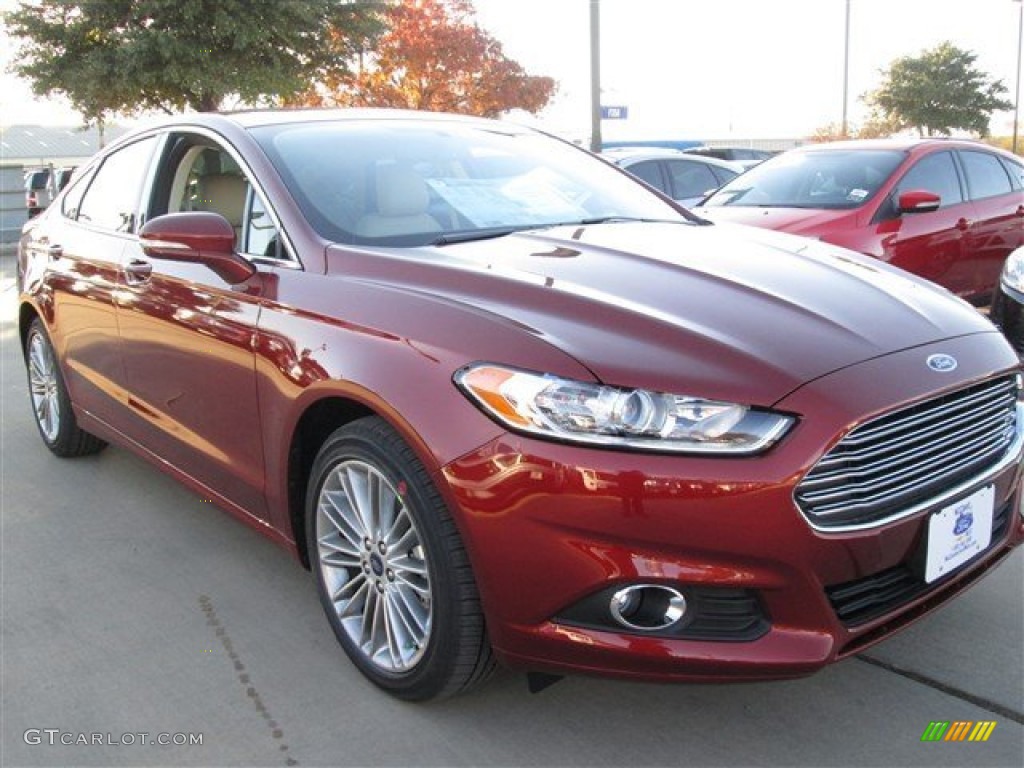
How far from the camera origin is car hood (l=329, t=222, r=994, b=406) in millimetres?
2209

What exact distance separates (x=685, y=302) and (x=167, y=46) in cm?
1813

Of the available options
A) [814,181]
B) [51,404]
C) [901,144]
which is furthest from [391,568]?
[901,144]

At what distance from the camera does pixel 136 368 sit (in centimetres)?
377

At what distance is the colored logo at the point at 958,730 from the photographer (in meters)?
2.48

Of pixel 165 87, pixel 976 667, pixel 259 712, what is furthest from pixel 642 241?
pixel 165 87

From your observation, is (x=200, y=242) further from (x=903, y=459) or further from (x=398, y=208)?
(x=903, y=459)

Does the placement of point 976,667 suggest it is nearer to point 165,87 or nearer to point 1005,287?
point 1005,287

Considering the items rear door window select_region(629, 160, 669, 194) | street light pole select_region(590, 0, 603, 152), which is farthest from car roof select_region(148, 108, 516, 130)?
street light pole select_region(590, 0, 603, 152)

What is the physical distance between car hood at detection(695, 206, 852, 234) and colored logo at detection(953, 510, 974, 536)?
13.6ft

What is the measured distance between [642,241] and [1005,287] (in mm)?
2733

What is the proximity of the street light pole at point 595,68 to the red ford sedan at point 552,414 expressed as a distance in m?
11.3

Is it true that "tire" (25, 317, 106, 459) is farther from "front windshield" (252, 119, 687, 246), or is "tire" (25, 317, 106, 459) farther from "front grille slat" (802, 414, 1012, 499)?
"front grille slat" (802, 414, 1012, 499)

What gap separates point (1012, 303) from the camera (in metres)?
4.83

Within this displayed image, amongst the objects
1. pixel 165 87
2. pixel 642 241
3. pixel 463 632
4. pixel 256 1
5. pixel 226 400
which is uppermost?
pixel 256 1
